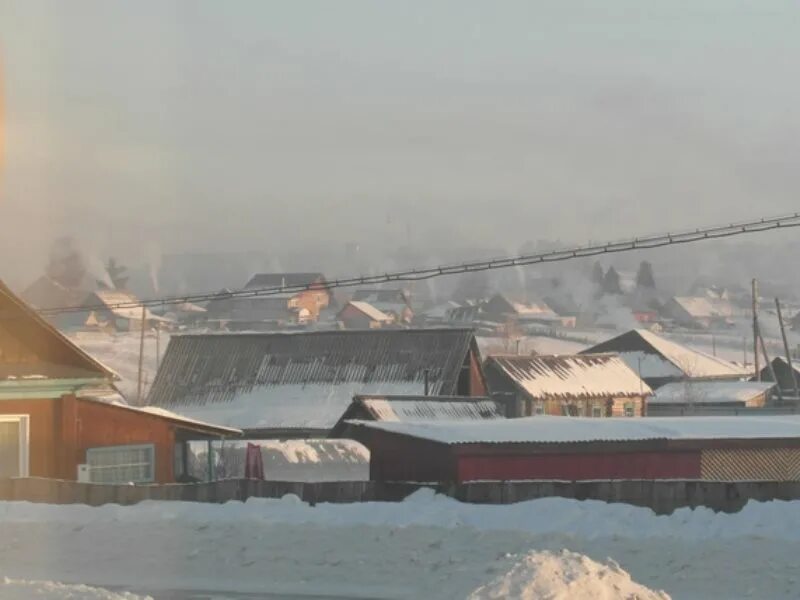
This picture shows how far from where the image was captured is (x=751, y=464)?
2638cm

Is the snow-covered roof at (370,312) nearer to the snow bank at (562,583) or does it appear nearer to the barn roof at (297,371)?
the barn roof at (297,371)

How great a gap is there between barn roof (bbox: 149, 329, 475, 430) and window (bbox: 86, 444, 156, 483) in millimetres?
19122

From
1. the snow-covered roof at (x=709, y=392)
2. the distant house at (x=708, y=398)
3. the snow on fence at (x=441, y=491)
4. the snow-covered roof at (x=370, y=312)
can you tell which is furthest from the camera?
the snow-covered roof at (x=370, y=312)

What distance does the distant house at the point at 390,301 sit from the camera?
174m

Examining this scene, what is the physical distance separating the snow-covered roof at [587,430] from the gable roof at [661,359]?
2636 inches

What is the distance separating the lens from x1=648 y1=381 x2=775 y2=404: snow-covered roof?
76.4m

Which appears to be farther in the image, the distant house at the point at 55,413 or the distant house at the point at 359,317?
the distant house at the point at 359,317

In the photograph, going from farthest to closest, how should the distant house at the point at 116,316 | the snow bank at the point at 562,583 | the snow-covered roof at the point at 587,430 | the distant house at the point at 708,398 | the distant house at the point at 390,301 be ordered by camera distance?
the distant house at the point at 390,301, the distant house at the point at 116,316, the distant house at the point at 708,398, the snow-covered roof at the point at 587,430, the snow bank at the point at 562,583

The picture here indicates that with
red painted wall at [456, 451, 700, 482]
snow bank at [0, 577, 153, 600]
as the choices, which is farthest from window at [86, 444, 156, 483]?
snow bank at [0, 577, 153, 600]

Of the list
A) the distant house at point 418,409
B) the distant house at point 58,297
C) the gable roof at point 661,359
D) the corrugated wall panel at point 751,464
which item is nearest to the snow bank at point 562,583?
the corrugated wall panel at point 751,464

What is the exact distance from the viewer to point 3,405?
84.8ft

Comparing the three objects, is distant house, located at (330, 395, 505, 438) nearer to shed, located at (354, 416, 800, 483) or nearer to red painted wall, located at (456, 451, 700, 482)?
shed, located at (354, 416, 800, 483)

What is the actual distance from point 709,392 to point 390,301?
105668 millimetres

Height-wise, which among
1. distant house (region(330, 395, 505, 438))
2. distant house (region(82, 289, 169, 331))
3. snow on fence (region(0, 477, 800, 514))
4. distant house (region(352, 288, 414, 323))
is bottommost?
snow on fence (region(0, 477, 800, 514))
